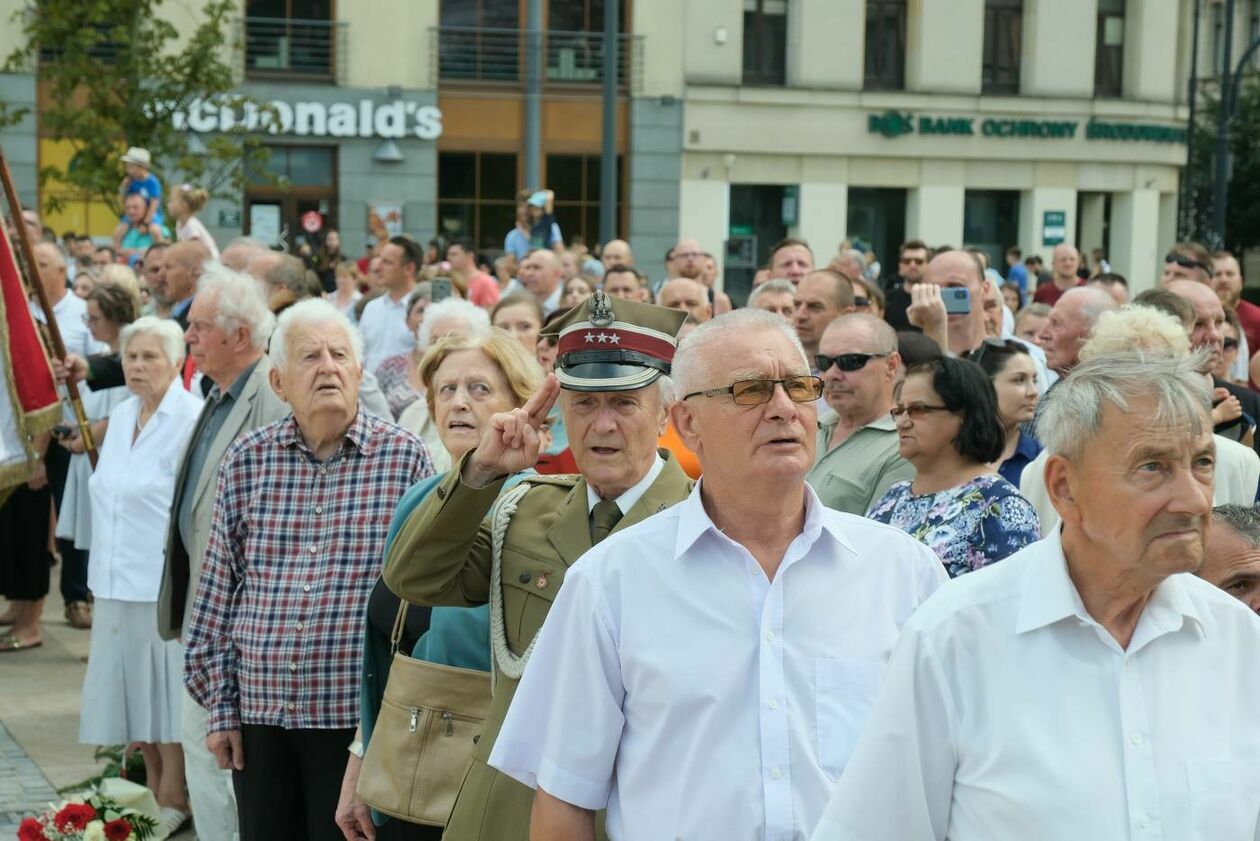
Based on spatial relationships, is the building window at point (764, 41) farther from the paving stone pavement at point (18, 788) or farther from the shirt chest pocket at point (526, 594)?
the shirt chest pocket at point (526, 594)

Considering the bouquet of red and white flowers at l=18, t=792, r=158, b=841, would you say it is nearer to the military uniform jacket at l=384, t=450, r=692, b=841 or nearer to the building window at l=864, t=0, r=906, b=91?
the military uniform jacket at l=384, t=450, r=692, b=841

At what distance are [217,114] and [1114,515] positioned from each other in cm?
3052

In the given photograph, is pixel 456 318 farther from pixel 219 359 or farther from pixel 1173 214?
pixel 1173 214

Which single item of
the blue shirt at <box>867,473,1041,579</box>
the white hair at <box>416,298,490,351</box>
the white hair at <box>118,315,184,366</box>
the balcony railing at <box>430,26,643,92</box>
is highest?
the balcony railing at <box>430,26,643,92</box>

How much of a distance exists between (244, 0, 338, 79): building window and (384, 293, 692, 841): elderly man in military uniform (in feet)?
104

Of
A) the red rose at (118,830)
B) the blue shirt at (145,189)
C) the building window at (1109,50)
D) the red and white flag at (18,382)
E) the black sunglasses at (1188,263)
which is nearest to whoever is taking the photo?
the red rose at (118,830)

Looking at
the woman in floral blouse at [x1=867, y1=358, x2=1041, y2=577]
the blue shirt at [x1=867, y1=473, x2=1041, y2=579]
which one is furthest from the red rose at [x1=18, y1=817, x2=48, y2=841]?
the blue shirt at [x1=867, y1=473, x2=1041, y2=579]

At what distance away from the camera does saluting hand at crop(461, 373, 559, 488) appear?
3873 mm

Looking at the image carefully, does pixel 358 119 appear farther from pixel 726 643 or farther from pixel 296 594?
pixel 726 643

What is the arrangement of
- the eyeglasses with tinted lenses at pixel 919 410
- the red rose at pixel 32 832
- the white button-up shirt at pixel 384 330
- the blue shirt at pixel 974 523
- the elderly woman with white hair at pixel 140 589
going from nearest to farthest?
the blue shirt at pixel 974 523 < the eyeglasses with tinted lenses at pixel 919 410 < the red rose at pixel 32 832 < the elderly woman with white hair at pixel 140 589 < the white button-up shirt at pixel 384 330

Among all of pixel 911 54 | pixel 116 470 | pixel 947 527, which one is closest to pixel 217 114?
pixel 911 54

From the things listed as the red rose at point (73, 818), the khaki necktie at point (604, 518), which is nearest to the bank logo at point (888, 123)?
the red rose at point (73, 818)

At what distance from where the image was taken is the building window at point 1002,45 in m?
39.1

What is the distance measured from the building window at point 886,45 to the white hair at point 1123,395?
36.1 meters
